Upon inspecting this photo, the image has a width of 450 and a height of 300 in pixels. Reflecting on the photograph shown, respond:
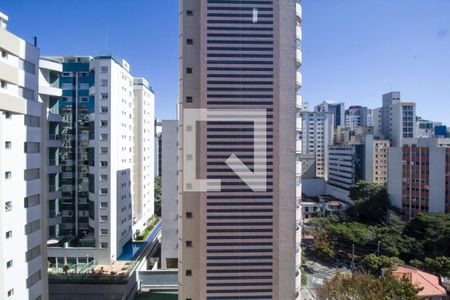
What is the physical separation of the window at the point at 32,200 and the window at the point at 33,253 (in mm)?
1613

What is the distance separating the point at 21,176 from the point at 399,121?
4721 centimetres

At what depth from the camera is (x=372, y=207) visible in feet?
98.5

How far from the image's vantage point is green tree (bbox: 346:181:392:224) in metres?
30.0

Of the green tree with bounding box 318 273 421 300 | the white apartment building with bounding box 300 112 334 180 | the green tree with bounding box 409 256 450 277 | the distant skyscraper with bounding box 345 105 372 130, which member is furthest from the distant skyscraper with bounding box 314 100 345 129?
the green tree with bounding box 318 273 421 300

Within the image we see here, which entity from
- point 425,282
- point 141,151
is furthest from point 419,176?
point 141,151

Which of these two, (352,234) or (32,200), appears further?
(352,234)

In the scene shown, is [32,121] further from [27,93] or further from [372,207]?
[372,207]

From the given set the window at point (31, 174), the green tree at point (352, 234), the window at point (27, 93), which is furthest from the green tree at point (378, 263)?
the window at point (27, 93)

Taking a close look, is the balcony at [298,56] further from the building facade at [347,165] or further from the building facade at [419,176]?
the building facade at [347,165]

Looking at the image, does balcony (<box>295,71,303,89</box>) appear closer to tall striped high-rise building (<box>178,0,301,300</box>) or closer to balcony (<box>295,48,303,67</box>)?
tall striped high-rise building (<box>178,0,301,300</box>)

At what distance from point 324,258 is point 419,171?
1444 cm

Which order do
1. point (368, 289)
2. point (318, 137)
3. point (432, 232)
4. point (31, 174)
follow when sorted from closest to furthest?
point (31, 174) < point (368, 289) < point (432, 232) < point (318, 137)

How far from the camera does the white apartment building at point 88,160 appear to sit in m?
18.7

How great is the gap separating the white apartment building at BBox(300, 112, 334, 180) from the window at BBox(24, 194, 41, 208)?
46.1 m
